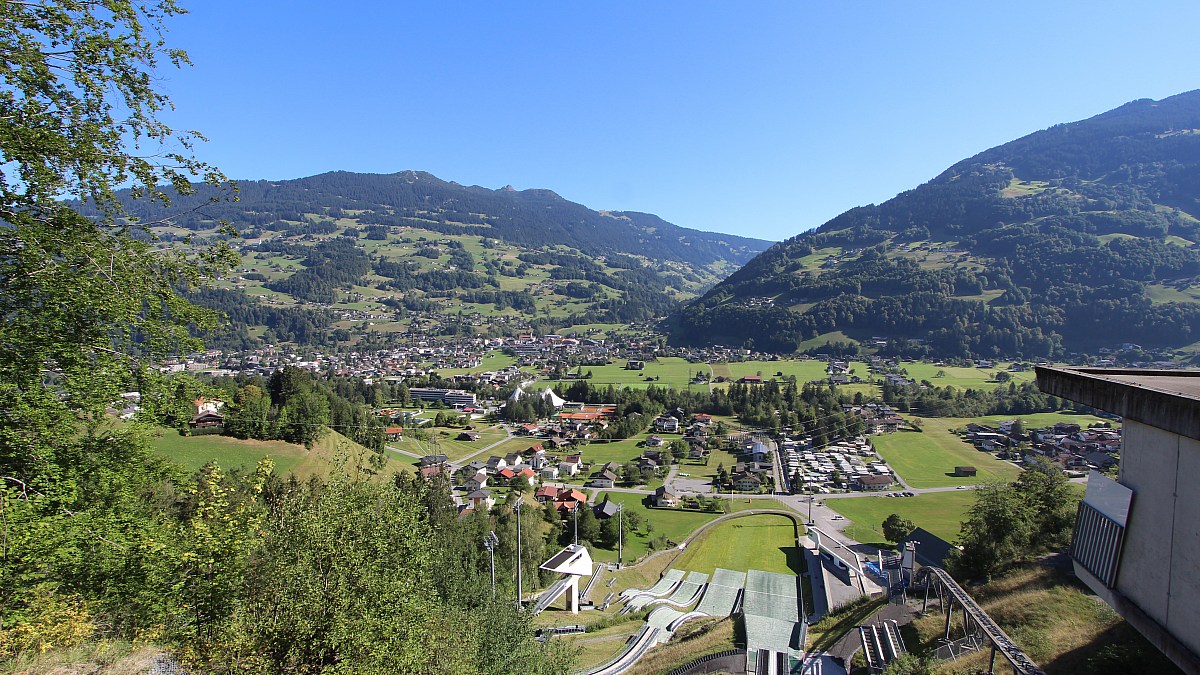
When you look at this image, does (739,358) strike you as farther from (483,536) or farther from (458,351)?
(483,536)

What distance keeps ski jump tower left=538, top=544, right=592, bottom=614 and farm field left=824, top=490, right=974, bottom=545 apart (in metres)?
16.7

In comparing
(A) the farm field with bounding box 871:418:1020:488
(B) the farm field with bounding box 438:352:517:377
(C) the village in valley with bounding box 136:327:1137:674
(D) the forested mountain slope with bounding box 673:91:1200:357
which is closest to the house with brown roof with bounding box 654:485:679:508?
(C) the village in valley with bounding box 136:327:1137:674

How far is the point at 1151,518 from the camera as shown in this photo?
5191mm

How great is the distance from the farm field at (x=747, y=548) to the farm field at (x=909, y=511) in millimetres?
4245

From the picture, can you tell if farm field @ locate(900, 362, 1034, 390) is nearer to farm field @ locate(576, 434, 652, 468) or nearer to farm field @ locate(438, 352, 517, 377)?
farm field @ locate(576, 434, 652, 468)

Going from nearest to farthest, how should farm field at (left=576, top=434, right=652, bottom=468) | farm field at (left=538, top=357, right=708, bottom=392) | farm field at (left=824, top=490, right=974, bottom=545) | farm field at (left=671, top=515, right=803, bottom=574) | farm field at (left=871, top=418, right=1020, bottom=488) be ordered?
Answer: farm field at (left=671, top=515, right=803, bottom=574)
farm field at (left=824, top=490, right=974, bottom=545)
farm field at (left=871, top=418, right=1020, bottom=488)
farm field at (left=576, top=434, right=652, bottom=468)
farm field at (left=538, top=357, right=708, bottom=392)

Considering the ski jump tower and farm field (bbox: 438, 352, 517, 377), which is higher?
the ski jump tower

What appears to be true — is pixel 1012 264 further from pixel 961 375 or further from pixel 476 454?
pixel 476 454

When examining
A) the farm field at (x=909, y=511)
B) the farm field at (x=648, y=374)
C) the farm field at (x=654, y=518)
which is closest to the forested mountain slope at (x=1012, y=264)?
the farm field at (x=648, y=374)

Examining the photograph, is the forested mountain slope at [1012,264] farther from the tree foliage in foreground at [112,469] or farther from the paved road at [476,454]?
the tree foliage in foreground at [112,469]

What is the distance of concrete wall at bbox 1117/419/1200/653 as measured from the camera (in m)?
4.68

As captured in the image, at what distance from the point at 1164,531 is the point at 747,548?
2691 cm

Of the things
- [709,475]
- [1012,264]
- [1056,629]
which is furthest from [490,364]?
[1012,264]

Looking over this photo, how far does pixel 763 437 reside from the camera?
57.3 m
